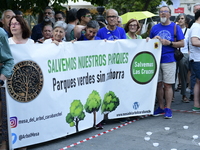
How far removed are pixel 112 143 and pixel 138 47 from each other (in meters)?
2.04

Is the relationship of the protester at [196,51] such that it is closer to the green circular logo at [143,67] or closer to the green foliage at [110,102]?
the green circular logo at [143,67]

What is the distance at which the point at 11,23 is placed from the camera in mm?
5707

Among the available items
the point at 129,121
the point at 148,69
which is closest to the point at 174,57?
the point at 148,69

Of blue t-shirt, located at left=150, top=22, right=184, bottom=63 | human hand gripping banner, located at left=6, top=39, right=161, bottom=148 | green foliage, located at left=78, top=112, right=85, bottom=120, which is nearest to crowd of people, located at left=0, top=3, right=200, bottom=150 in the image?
blue t-shirt, located at left=150, top=22, right=184, bottom=63

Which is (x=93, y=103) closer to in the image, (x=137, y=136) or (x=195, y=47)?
(x=137, y=136)

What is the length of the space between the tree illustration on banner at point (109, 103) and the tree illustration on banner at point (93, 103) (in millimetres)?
183

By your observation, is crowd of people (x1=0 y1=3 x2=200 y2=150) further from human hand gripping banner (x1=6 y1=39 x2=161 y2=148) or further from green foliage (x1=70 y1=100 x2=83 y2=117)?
green foliage (x1=70 y1=100 x2=83 y2=117)

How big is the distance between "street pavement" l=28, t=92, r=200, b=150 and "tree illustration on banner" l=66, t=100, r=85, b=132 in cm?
25

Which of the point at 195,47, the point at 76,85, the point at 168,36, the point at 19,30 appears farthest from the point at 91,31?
the point at 195,47

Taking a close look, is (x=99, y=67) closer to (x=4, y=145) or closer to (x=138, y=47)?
(x=138, y=47)

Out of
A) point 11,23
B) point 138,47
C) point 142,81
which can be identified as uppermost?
point 11,23

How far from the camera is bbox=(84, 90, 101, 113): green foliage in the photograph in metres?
6.47

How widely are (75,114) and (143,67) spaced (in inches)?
69.8

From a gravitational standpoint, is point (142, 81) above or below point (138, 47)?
below
